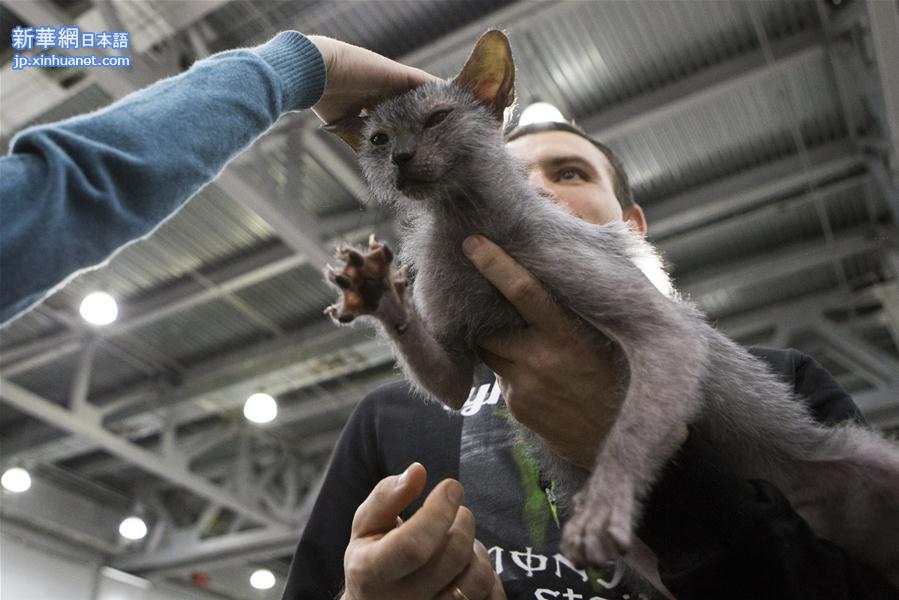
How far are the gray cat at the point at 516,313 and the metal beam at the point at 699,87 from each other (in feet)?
14.7

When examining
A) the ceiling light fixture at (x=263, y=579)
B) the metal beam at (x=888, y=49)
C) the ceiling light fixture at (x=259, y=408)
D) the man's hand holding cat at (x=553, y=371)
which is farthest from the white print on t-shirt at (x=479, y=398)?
the ceiling light fixture at (x=263, y=579)

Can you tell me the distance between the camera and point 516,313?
1.91 metres

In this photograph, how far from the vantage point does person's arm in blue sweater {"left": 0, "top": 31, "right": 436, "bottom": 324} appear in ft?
3.52

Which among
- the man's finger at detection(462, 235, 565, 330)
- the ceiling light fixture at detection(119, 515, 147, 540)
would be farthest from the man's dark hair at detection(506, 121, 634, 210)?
the ceiling light fixture at detection(119, 515, 147, 540)

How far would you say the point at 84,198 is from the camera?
1147 millimetres

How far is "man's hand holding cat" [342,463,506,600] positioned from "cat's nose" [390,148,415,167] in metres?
0.73

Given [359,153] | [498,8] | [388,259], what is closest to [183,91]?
[388,259]

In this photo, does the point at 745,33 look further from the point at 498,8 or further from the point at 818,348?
the point at 818,348

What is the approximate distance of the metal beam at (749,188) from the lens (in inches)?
278

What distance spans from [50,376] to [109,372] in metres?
0.72

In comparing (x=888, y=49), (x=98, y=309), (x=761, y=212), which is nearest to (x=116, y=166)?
(x=888, y=49)

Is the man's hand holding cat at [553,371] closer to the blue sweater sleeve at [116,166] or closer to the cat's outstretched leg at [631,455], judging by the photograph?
the cat's outstretched leg at [631,455]

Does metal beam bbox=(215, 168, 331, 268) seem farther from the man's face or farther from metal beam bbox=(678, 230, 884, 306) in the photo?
metal beam bbox=(678, 230, 884, 306)

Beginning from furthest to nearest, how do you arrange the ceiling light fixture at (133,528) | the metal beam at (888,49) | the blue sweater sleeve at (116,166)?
1. the ceiling light fixture at (133,528)
2. the metal beam at (888,49)
3. the blue sweater sleeve at (116,166)
